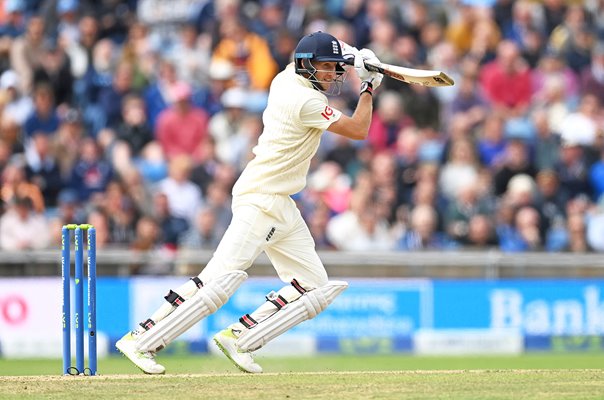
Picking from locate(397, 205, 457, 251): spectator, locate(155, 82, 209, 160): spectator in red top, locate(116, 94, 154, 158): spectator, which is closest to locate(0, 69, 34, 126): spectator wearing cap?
locate(116, 94, 154, 158): spectator

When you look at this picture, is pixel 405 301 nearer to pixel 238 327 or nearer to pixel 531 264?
pixel 531 264

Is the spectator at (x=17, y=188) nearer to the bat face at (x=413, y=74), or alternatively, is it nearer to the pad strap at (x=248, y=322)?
the pad strap at (x=248, y=322)

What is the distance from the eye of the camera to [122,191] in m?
15.2

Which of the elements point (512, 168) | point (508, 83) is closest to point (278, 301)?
point (512, 168)

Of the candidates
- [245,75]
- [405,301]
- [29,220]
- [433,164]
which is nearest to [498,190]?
[433,164]

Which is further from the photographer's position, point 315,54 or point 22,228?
point 22,228

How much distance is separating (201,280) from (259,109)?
25.5ft

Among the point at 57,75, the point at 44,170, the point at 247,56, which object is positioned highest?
the point at 247,56

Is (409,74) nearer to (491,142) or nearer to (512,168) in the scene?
(512,168)

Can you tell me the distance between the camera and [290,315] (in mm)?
9531

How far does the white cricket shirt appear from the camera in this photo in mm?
9195

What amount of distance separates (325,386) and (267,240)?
1123 mm

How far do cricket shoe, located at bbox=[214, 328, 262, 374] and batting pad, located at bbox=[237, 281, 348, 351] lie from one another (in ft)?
0.22

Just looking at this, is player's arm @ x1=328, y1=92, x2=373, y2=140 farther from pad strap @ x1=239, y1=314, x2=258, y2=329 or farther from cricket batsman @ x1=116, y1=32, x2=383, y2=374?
pad strap @ x1=239, y1=314, x2=258, y2=329
